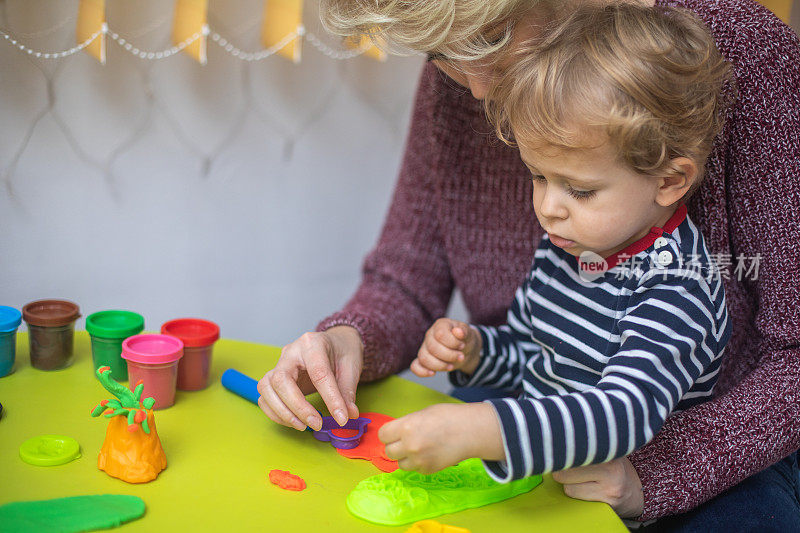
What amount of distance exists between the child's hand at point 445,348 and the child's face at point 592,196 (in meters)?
0.18

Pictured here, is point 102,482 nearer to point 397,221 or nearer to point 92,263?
point 397,221

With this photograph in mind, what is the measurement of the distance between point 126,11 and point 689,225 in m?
0.91

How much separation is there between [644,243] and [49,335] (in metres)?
0.67

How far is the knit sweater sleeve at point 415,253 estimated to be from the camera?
3.49 ft

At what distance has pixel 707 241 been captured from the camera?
0.89 meters

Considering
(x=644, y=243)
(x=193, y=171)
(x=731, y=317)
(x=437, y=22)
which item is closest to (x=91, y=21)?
(x=193, y=171)

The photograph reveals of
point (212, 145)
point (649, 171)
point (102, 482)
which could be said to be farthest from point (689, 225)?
point (212, 145)

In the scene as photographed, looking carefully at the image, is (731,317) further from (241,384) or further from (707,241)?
(241,384)

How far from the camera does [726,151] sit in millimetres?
870

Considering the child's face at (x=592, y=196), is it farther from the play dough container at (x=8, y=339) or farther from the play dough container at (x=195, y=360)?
the play dough container at (x=8, y=339)

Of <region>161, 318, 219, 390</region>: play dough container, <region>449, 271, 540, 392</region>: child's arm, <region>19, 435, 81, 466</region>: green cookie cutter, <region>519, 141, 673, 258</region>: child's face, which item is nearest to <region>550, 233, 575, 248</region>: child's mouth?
<region>519, 141, 673, 258</region>: child's face

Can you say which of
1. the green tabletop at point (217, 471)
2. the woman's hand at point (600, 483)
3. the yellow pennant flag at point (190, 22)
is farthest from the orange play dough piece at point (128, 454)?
the yellow pennant flag at point (190, 22)

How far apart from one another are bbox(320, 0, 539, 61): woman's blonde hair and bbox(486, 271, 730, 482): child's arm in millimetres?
309

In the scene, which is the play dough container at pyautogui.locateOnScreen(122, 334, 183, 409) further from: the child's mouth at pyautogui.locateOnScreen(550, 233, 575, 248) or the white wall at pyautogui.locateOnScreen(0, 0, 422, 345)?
the white wall at pyautogui.locateOnScreen(0, 0, 422, 345)
